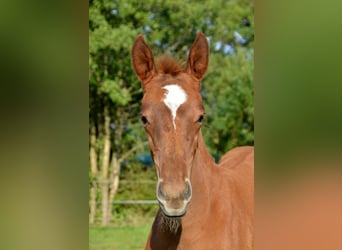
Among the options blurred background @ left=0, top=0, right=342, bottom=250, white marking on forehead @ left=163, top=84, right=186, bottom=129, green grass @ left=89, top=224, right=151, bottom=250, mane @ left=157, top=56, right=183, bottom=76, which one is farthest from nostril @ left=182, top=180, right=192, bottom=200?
green grass @ left=89, top=224, right=151, bottom=250

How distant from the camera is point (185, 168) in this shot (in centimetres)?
209

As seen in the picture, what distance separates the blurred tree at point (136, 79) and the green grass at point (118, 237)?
1233 millimetres

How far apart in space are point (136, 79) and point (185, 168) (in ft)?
27.6

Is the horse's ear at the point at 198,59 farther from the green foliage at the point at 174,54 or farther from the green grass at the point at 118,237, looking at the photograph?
the green foliage at the point at 174,54

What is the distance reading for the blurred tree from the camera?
33.6 feet

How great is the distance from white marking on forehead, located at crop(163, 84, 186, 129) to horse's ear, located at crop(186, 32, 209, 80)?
0.93ft
